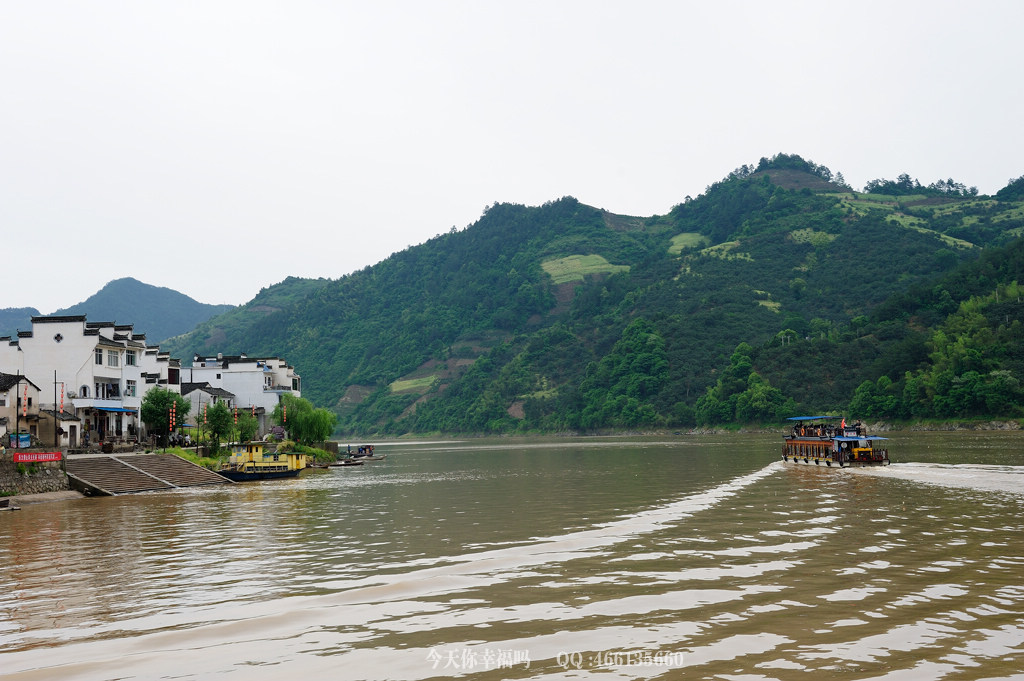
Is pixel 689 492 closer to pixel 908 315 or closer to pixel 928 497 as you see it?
pixel 928 497

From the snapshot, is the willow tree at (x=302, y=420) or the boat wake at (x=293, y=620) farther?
the willow tree at (x=302, y=420)

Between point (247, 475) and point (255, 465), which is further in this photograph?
point (255, 465)

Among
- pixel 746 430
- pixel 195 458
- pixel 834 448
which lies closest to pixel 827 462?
pixel 834 448

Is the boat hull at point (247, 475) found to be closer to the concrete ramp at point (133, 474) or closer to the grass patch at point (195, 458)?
the concrete ramp at point (133, 474)

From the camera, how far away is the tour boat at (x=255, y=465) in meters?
71.8

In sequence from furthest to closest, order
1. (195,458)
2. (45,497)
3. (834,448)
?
(195,458) → (834,448) → (45,497)

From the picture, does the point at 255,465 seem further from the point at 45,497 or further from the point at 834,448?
the point at 834,448

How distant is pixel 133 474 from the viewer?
60.9 meters

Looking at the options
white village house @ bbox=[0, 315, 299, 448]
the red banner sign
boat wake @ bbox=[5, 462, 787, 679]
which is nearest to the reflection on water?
boat wake @ bbox=[5, 462, 787, 679]

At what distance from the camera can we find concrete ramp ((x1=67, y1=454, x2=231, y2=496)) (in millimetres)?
56066

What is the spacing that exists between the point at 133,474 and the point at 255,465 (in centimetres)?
1498

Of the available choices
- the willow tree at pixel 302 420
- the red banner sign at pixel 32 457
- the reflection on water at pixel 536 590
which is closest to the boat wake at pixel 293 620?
the reflection on water at pixel 536 590

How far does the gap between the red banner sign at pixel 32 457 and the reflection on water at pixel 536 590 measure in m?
9.32

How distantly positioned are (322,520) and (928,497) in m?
29.7
